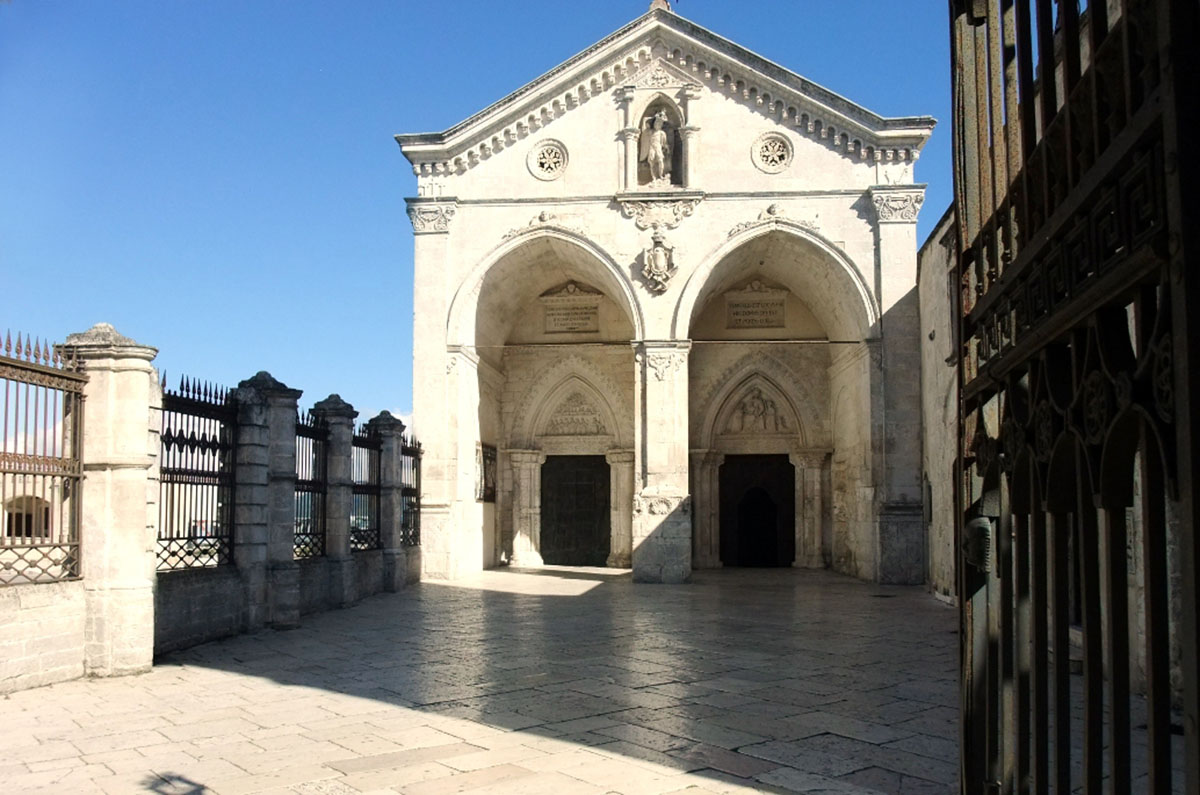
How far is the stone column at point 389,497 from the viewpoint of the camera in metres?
17.3

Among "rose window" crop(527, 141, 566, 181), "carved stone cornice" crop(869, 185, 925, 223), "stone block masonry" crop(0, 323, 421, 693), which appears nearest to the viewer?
"stone block masonry" crop(0, 323, 421, 693)

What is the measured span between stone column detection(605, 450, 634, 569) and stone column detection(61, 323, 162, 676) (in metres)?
14.9

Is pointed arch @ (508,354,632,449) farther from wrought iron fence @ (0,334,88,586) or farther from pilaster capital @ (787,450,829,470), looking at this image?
wrought iron fence @ (0,334,88,586)

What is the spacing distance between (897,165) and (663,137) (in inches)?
180

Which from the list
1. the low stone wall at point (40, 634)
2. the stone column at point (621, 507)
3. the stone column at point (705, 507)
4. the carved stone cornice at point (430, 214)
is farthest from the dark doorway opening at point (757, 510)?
the low stone wall at point (40, 634)

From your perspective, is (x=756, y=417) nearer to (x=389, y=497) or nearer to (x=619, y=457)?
(x=619, y=457)

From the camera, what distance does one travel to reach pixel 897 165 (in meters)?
20.0

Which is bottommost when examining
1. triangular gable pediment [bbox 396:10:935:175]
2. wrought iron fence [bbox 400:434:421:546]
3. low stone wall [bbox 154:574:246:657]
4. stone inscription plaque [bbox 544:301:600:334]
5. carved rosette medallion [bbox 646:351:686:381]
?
low stone wall [bbox 154:574:246:657]

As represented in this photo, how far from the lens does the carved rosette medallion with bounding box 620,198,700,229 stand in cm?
2028

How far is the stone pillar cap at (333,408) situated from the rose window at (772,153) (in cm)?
975

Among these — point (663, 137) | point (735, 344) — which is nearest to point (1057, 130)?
point (663, 137)

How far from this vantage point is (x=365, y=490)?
16.7 metres

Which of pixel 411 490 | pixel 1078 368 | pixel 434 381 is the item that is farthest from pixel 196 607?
pixel 1078 368

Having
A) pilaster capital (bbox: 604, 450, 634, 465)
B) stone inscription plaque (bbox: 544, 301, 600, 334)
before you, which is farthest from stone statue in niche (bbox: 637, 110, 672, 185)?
pilaster capital (bbox: 604, 450, 634, 465)
